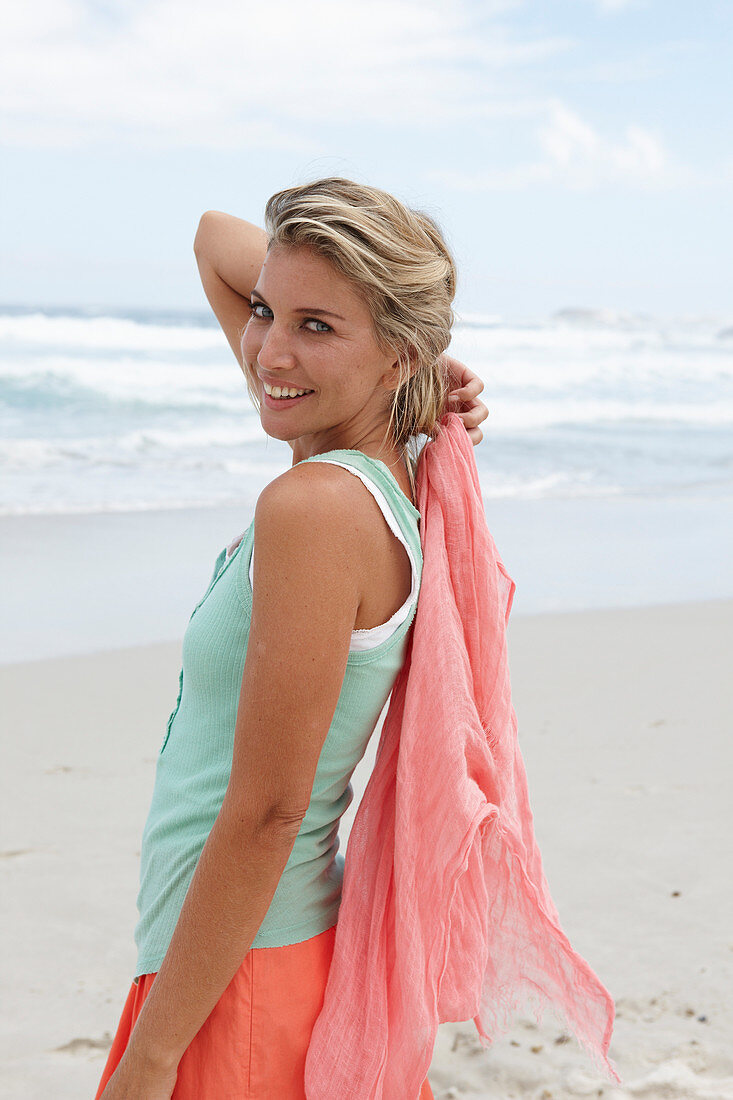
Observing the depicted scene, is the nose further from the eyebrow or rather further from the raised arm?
the raised arm

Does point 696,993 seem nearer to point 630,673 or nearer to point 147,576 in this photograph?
point 630,673

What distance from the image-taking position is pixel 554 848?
12.3ft

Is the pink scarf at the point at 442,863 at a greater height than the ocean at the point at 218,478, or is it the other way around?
the ocean at the point at 218,478

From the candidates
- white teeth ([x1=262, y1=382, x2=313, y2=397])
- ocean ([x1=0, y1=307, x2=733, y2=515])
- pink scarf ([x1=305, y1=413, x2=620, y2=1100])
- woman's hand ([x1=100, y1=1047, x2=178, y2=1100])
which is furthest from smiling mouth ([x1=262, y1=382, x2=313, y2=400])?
ocean ([x1=0, y1=307, x2=733, y2=515])

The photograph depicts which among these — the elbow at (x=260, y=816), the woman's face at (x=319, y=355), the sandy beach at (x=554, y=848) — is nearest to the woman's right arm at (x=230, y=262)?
the woman's face at (x=319, y=355)

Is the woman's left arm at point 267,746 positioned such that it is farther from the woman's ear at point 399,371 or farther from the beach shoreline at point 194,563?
the beach shoreline at point 194,563

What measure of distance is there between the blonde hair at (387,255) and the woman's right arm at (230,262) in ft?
1.97

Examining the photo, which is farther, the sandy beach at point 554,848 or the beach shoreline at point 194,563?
the beach shoreline at point 194,563

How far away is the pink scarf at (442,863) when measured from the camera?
4.56 feet

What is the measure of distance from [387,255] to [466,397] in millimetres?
401

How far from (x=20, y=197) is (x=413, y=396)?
36.3 metres

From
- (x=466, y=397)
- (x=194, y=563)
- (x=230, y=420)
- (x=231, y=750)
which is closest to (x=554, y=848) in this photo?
(x=466, y=397)

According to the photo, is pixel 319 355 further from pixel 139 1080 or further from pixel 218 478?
pixel 218 478

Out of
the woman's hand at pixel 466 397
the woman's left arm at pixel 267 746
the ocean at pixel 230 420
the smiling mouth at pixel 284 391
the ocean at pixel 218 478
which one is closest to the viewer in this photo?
the woman's left arm at pixel 267 746
